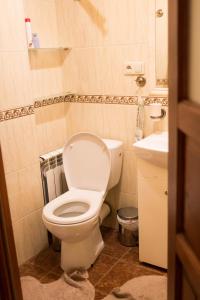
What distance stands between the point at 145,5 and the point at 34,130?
1.14m

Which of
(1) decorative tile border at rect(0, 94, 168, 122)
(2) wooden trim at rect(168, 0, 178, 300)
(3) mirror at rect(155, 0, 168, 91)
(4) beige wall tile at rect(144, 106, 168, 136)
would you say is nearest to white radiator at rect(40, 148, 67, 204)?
(1) decorative tile border at rect(0, 94, 168, 122)

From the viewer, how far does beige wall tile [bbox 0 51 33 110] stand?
2049mm

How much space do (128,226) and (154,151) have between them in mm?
773

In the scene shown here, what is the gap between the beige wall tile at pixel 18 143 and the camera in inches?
83.5

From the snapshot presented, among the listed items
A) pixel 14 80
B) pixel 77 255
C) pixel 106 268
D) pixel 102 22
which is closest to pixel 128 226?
pixel 106 268

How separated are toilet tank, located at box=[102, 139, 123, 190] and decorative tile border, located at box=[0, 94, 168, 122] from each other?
317 millimetres

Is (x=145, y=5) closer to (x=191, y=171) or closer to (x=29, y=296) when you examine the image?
(x=191, y=171)

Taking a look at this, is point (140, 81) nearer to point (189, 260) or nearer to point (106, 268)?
point (106, 268)

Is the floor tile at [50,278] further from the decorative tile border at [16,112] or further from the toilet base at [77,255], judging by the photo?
the decorative tile border at [16,112]

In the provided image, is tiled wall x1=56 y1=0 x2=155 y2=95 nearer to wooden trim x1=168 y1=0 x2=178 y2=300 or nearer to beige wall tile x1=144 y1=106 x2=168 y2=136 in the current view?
beige wall tile x1=144 y1=106 x2=168 y2=136

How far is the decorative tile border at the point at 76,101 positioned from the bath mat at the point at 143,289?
3.89 feet

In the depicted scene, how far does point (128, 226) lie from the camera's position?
8.11ft

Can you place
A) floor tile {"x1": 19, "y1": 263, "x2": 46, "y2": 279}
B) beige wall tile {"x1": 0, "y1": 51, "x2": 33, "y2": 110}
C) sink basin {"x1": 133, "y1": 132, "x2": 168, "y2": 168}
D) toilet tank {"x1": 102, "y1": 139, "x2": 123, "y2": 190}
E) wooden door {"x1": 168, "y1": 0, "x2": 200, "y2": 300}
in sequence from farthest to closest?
toilet tank {"x1": 102, "y1": 139, "x2": 123, "y2": 190} → floor tile {"x1": 19, "y1": 263, "x2": 46, "y2": 279} → beige wall tile {"x1": 0, "y1": 51, "x2": 33, "y2": 110} → sink basin {"x1": 133, "y1": 132, "x2": 168, "y2": 168} → wooden door {"x1": 168, "y1": 0, "x2": 200, "y2": 300}

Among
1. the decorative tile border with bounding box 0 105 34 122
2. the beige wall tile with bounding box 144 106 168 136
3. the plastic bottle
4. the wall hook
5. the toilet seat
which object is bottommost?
the toilet seat
